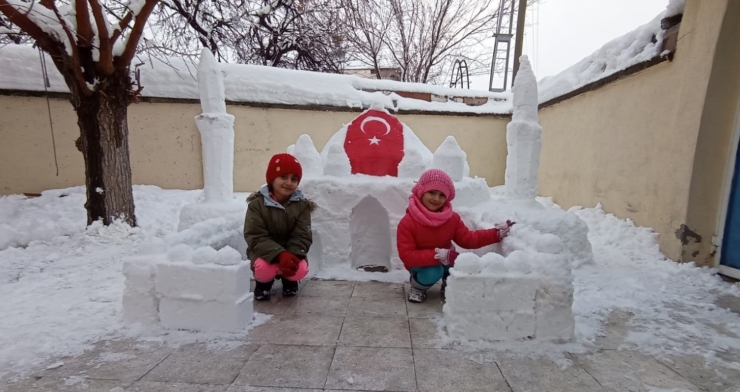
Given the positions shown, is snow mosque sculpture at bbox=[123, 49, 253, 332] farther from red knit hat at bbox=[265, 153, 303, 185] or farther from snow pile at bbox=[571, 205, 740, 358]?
snow pile at bbox=[571, 205, 740, 358]

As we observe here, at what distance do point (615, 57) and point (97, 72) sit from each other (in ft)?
25.3

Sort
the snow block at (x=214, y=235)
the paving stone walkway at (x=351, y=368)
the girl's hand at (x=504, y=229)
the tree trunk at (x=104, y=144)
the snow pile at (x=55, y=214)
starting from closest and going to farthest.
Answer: the paving stone walkway at (x=351, y=368), the snow block at (x=214, y=235), the girl's hand at (x=504, y=229), the tree trunk at (x=104, y=144), the snow pile at (x=55, y=214)

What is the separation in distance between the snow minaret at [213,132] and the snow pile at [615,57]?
572cm

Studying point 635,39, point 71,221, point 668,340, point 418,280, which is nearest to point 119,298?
point 418,280

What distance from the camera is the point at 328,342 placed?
2465 mm

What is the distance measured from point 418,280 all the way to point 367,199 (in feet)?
4.77

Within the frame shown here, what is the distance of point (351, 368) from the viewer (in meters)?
2.16

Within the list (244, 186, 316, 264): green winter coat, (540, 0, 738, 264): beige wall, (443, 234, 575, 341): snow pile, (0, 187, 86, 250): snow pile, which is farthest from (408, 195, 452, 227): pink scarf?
(0, 187, 86, 250): snow pile

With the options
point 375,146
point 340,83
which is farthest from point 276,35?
point 375,146

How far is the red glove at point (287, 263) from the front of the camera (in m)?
2.99

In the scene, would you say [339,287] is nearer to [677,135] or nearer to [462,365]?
[462,365]

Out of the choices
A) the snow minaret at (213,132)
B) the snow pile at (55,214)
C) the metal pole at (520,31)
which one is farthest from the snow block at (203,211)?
the metal pole at (520,31)

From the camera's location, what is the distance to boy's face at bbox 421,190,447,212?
10.5 feet

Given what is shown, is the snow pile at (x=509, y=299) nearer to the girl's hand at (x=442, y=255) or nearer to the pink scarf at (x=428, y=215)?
the girl's hand at (x=442, y=255)
